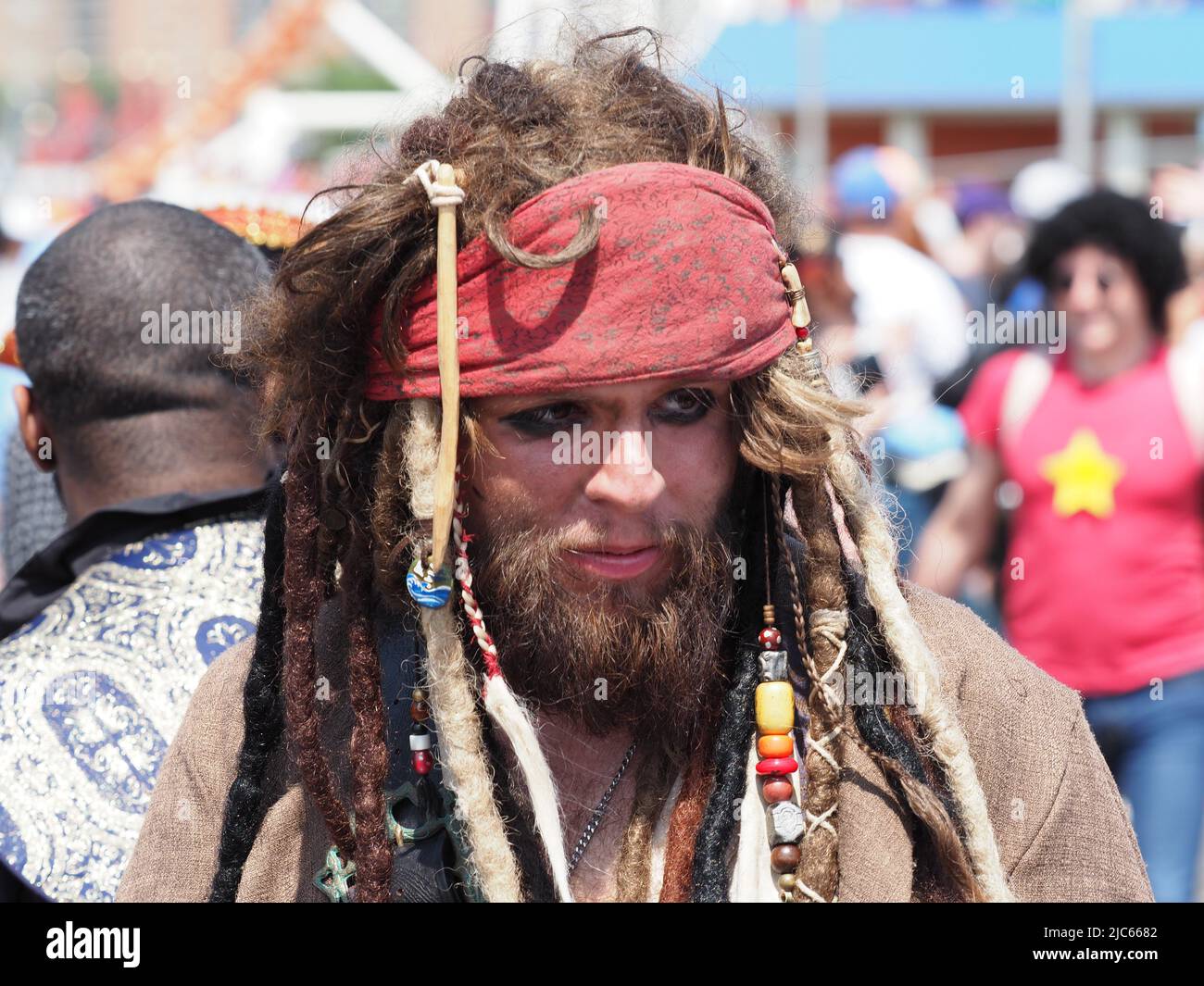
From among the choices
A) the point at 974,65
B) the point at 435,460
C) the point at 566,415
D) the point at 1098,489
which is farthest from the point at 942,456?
the point at 974,65

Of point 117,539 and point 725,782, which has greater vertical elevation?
point 117,539

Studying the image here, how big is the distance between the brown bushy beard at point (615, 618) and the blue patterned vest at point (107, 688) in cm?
63

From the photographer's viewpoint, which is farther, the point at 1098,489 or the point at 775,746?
the point at 1098,489

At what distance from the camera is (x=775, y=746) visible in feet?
7.18

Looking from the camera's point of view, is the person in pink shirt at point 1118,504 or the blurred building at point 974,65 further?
the blurred building at point 974,65

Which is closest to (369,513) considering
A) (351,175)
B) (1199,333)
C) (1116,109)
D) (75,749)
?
(351,175)

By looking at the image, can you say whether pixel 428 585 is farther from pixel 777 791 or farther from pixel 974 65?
pixel 974 65

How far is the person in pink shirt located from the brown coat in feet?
7.24

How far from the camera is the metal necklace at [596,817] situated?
7.70ft

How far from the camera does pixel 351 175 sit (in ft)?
8.22

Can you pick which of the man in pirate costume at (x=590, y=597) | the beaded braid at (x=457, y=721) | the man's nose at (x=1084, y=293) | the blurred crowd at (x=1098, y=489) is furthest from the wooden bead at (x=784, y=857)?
the man's nose at (x=1084, y=293)

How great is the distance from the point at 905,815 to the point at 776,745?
21cm

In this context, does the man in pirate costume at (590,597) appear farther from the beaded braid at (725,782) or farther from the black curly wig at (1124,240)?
the black curly wig at (1124,240)
